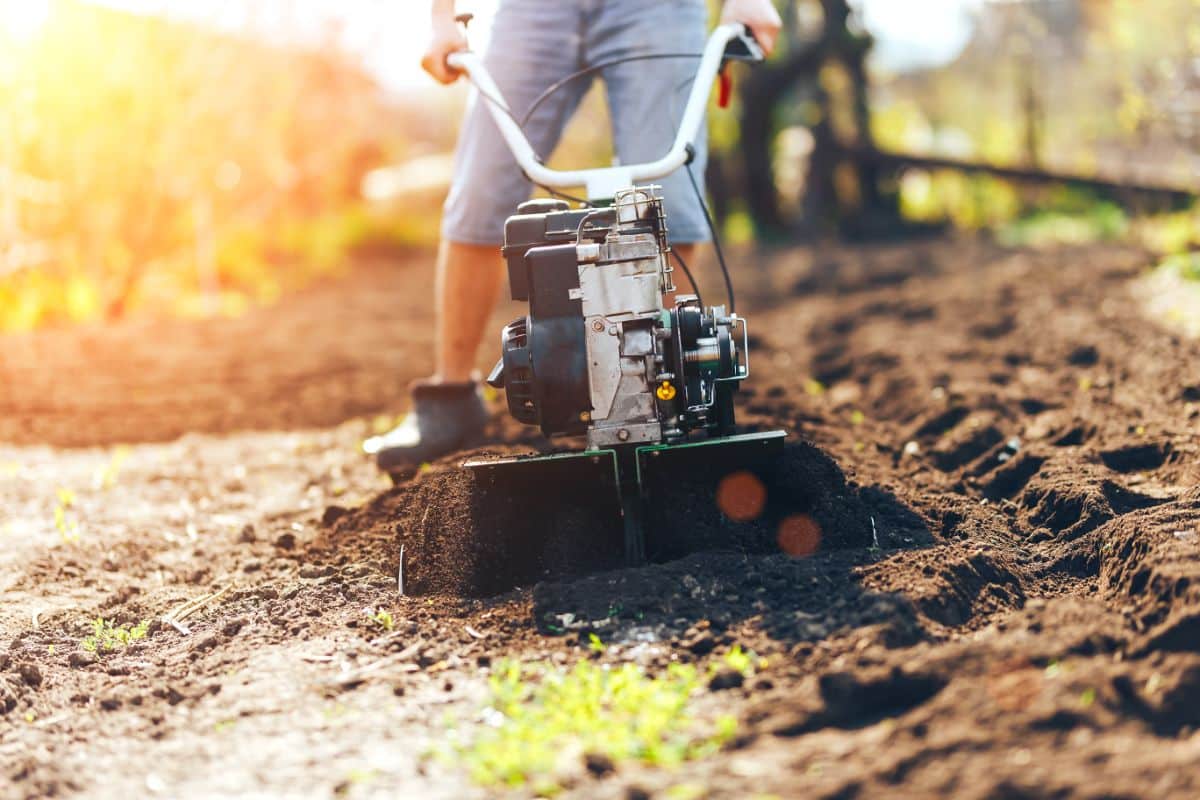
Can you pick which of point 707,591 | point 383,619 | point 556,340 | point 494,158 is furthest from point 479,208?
point 707,591

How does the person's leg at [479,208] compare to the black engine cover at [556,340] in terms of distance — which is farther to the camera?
the person's leg at [479,208]

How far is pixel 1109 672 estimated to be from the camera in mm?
1756

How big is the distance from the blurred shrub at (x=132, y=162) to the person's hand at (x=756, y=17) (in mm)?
4379

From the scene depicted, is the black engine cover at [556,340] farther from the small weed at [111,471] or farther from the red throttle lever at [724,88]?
the small weed at [111,471]

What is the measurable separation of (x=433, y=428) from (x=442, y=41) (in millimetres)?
1003

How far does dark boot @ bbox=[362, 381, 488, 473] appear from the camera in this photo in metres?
3.41

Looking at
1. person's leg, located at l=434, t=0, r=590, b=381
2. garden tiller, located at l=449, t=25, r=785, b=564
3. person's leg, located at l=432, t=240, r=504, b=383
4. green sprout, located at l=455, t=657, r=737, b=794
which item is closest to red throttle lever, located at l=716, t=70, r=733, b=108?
person's leg, located at l=434, t=0, r=590, b=381

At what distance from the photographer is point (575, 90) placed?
132 inches

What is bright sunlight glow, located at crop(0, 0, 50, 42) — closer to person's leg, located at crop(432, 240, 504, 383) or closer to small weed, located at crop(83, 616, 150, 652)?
person's leg, located at crop(432, 240, 504, 383)

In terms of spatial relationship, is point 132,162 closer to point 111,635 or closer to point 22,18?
point 22,18

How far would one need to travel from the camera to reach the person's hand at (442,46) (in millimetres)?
2994

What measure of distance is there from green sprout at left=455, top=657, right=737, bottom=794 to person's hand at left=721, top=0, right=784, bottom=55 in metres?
1.64

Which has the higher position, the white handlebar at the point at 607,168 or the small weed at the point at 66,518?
the white handlebar at the point at 607,168

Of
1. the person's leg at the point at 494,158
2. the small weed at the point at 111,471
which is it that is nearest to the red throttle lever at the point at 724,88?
the person's leg at the point at 494,158
